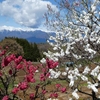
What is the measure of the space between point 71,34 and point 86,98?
4.99 m

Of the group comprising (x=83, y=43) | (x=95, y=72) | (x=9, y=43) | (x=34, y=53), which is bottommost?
(x=34, y=53)

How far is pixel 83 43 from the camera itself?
5.21m

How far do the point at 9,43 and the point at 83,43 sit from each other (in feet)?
83.4

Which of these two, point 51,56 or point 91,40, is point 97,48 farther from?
point 51,56

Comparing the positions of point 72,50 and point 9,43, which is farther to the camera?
point 9,43

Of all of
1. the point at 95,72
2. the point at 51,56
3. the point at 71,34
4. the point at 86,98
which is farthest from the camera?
the point at 86,98

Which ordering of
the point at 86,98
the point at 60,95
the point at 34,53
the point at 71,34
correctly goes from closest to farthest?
the point at 71,34
the point at 86,98
the point at 60,95
the point at 34,53

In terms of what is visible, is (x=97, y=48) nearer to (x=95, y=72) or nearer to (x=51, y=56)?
(x=51, y=56)

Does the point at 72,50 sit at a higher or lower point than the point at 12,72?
higher

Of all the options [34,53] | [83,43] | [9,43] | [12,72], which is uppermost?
[83,43]

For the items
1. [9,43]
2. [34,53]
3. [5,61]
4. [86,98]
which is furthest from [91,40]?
[34,53]

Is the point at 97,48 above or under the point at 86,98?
above

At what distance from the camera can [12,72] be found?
560 centimetres

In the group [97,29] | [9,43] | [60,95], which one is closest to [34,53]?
[9,43]
